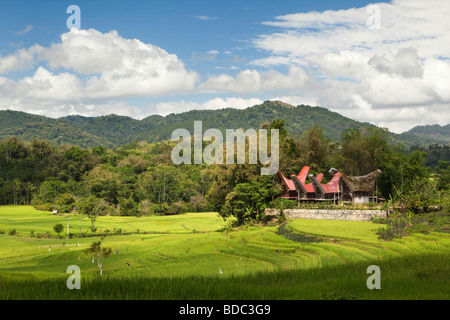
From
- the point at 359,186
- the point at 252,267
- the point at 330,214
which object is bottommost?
the point at 252,267

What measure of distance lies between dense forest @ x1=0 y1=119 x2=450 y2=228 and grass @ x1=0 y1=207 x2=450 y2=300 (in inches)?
263

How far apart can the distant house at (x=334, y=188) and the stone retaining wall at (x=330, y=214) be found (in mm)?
2838

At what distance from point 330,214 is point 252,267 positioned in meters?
15.0

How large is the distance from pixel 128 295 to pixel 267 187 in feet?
94.1

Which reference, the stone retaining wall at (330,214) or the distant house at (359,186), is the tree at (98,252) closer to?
the stone retaining wall at (330,214)

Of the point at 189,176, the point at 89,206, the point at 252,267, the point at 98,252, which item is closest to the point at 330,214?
the point at 252,267

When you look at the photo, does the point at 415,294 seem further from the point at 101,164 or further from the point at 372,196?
the point at 101,164

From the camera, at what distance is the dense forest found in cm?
3484

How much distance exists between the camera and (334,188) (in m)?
34.8

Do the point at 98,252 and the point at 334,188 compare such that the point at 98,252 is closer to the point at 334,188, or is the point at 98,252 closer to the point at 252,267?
the point at 252,267

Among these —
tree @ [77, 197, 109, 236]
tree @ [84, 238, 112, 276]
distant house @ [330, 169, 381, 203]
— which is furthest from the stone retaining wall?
tree @ [77, 197, 109, 236]

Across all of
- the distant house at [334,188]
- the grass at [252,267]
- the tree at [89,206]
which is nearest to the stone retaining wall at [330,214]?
the grass at [252,267]

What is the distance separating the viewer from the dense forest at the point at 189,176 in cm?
3484

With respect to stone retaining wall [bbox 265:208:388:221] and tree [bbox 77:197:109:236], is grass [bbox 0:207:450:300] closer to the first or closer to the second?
stone retaining wall [bbox 265:208:388:221]
